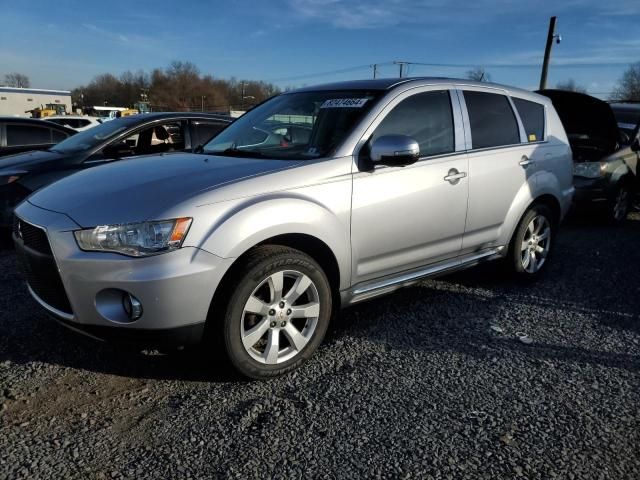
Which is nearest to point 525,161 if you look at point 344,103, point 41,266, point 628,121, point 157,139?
point 344,103

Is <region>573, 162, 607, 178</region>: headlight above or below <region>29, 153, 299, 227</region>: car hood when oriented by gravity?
below

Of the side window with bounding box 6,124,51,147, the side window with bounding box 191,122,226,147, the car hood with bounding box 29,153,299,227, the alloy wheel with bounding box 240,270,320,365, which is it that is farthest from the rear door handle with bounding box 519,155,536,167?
the side window with bounding box 6,124,51,147

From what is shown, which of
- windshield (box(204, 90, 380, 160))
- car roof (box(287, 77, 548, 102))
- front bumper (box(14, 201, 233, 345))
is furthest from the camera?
car roof (box(287, 77, 548, 102))

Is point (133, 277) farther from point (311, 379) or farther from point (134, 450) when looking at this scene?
point (311, 379)

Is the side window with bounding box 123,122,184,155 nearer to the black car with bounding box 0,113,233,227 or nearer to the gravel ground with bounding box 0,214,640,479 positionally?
the black car with bounding box 0,113,233,227

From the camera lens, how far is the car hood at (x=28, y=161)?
18.6ft

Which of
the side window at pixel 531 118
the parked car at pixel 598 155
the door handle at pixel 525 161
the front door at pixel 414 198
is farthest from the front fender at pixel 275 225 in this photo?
the parked car at pixel 598 155

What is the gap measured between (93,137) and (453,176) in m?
4.35

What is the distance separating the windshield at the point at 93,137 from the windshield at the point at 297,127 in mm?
2374

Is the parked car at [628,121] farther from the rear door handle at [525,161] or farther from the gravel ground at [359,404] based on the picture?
the gravel ground at [359,404]

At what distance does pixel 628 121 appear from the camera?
28.4 ft

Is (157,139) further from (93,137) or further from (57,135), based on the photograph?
(57,135)

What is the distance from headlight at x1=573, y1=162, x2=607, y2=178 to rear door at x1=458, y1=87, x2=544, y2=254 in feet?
10.7

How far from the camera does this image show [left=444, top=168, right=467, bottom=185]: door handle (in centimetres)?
377
